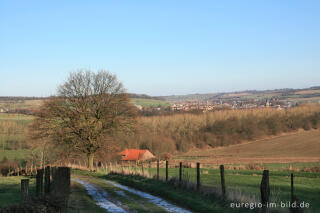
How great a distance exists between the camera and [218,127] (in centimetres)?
10512

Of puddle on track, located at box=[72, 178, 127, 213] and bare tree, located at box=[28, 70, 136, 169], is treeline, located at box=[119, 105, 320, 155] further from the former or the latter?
puddle on track, located at box=[72, 178, 127, 213]

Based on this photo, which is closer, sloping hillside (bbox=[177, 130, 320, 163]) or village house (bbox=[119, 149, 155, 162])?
village house (bbox=[119, 149, 155, 162])

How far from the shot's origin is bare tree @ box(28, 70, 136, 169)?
145 ft

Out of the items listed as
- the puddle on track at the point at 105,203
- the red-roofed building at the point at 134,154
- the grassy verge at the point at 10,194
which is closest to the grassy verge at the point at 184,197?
the puddle on track at the point at 105,203

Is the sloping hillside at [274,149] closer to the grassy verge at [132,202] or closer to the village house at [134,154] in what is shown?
the village house at [134,154]

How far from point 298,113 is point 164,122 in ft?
129

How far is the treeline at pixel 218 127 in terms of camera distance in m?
93.9

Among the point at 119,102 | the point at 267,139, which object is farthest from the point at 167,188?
the point at 267,139

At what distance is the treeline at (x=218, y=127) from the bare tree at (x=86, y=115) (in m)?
42.6

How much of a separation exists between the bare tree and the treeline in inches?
1678

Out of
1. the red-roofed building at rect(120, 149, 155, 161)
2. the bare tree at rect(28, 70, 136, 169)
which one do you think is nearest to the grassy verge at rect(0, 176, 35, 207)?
the bare tree at rect(28, 70, 136, 169)

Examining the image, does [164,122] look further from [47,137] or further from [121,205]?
[121,205]

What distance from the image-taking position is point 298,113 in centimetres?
11031

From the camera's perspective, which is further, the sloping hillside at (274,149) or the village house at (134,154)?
the sloping hillside at (274,149)
